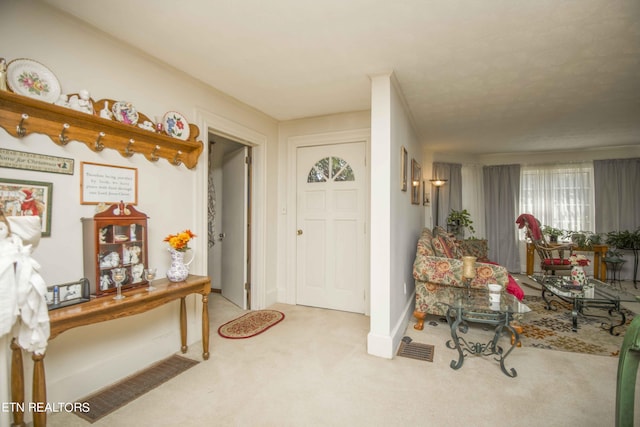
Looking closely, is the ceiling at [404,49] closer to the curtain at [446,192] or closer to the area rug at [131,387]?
the area rug at [131,387]

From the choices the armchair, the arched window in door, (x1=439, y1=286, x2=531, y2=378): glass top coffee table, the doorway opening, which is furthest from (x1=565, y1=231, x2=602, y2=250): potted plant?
the doorway opening

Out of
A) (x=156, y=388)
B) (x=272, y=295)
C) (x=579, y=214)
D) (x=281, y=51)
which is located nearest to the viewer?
(x=156, y=388)

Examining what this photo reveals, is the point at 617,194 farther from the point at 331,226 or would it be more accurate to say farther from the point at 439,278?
the point at 331,226

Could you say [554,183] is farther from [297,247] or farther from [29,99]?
[29,99]

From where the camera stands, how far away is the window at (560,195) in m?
5.78

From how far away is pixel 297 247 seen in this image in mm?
4039

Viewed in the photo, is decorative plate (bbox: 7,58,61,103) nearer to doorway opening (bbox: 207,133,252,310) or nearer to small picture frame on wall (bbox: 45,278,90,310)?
small picture frame on wall (bbox: 45,278,90,310)

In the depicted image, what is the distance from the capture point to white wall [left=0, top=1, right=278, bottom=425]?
5.88 ft

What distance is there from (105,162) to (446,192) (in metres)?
5.82

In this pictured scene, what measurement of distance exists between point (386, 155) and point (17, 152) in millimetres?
2405

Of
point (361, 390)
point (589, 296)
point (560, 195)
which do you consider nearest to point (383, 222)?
point (361, 390)

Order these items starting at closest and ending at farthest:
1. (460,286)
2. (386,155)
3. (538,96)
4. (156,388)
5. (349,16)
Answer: (349,16) < (156,388) < (386,155) < (460,286) < (538,96)

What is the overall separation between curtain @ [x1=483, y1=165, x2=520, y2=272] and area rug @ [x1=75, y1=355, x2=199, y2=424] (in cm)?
598

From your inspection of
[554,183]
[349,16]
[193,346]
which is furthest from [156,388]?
[554,183]
